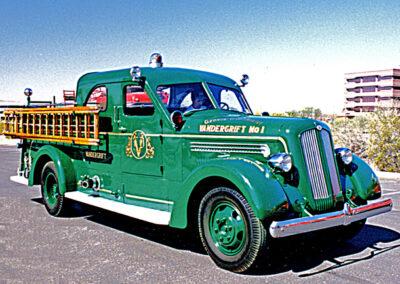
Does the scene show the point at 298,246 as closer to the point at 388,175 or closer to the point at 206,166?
the point at 206,166

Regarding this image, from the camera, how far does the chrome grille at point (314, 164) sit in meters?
4.79

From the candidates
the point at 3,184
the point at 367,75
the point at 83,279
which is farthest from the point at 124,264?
the point at 367,75

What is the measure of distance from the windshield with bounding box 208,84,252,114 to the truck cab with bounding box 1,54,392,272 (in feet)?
0.08

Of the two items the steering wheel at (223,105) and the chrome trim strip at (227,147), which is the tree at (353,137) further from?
the chrome trim strip at (227,147)

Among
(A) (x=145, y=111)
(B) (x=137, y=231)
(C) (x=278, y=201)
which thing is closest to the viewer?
(C) (x=278, y=201)

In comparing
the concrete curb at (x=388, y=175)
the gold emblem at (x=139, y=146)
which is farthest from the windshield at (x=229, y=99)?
the concrete curb at (x=388, y=175)

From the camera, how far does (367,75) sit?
8750cm

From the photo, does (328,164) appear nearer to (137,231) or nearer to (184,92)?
(184,92)

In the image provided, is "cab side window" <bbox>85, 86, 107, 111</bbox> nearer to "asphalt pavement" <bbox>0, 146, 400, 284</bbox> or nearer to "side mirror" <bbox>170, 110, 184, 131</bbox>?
"side mirror" <bbox>170, 110, 184, 131</bbox>

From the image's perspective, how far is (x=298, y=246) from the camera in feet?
18.0

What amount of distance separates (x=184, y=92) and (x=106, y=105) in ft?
4.14

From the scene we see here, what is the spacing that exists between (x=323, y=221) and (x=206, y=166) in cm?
129

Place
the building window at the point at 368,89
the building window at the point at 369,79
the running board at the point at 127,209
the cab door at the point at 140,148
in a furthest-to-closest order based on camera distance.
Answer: the building window at the point at 369,79, the building window at the point at 368,89, the cab door at the point at 140,148, the running board at the point at 127,209

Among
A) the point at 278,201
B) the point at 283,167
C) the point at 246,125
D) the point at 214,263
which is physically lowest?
the point at 214,263
